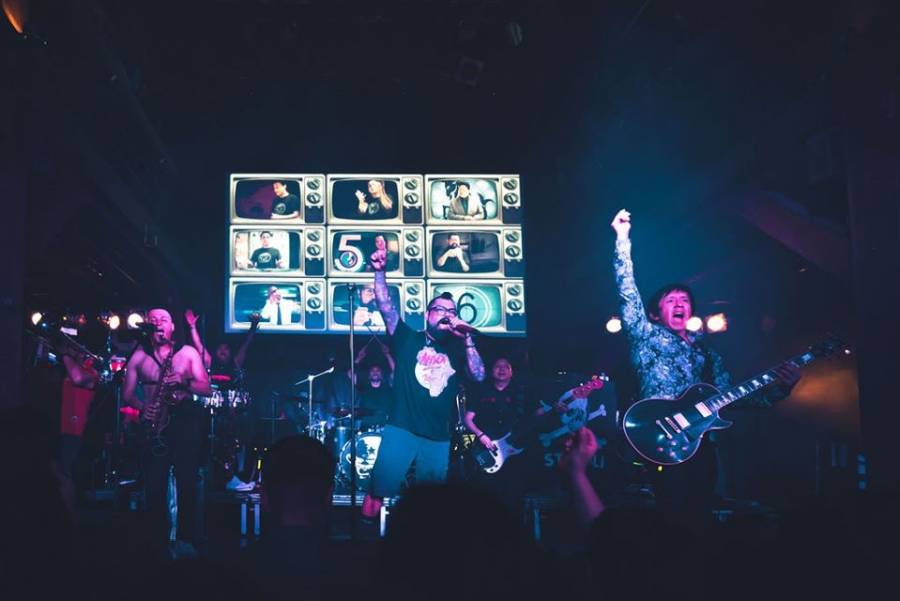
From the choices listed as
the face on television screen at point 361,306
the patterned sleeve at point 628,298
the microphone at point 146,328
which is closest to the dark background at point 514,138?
the patterned sleeve at point 628,298

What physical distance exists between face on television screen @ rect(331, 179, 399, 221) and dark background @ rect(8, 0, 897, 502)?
1319 mm

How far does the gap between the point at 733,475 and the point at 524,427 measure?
3.65m

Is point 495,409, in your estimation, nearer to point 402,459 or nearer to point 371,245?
point 402,459

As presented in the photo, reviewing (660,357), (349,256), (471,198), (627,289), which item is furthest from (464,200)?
(660,357)

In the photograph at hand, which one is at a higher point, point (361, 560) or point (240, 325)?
point (240, 325)

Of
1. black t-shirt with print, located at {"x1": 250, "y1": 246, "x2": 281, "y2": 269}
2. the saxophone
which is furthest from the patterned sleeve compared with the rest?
black t-shirt with print, located at {"x1": 250, "y1": 246, "x2": 281, "y2": 269}

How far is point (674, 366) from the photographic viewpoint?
5719mm

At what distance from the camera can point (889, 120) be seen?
21.6 feet

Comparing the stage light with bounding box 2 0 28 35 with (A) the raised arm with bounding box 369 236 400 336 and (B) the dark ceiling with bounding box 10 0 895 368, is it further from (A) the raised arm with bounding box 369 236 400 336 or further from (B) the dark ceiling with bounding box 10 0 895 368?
(A) the raised arm with bounding box 369 236 400 336

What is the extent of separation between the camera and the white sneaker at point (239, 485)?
890cm

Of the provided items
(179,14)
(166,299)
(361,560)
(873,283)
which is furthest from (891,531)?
(166,299)

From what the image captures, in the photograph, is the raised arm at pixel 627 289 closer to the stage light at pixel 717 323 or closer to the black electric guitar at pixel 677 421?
the black electric guitar at pixel 677 421

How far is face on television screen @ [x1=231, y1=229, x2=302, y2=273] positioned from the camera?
1084 cm

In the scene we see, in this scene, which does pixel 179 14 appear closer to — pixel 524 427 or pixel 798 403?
pixel 524 427
